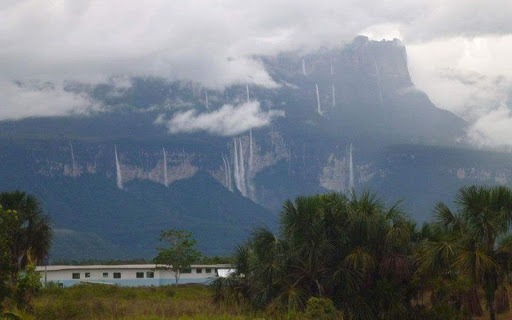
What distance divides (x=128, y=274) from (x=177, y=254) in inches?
219

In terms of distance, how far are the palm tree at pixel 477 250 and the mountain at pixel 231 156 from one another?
111 m

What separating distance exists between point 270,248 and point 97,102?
15033cm

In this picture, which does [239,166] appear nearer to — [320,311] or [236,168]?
[236,168]

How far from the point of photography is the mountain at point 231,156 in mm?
153250

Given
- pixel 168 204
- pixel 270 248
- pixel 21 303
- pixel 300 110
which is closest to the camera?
pixel 21 303

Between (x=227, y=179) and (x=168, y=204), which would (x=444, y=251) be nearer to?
(x=168, y=204)

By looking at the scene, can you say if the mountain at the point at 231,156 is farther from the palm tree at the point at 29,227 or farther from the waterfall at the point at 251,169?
the palm tree at the point at 29,227

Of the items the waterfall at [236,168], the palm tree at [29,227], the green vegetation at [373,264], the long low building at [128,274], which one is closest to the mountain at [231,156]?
the waterfall at [236,168]

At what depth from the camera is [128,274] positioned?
255 ft

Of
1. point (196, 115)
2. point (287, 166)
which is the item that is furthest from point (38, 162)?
point (287, 166)

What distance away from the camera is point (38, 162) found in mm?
161125

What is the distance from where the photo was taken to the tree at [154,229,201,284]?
75.1m

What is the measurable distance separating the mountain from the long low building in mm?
62830

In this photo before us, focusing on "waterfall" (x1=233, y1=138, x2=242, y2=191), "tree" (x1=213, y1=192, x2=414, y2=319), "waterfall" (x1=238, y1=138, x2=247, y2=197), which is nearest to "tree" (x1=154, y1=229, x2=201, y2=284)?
"tree" (x1=213, y1=192, x2=414, y2=319)
